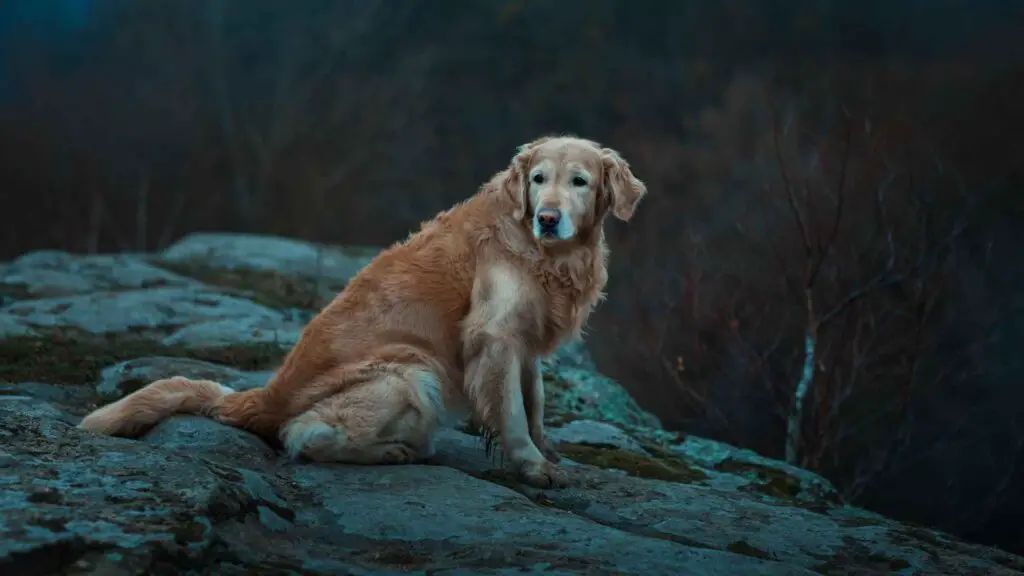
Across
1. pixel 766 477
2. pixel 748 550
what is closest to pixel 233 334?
pixel 766 477

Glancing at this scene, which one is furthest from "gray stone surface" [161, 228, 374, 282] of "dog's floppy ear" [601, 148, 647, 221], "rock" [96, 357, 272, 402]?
"dog's floppy ear" [601, 148, 647, 221]

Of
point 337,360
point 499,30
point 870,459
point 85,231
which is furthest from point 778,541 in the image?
point 85,231

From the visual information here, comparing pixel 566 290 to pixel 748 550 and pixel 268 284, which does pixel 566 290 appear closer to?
pixel 748 550

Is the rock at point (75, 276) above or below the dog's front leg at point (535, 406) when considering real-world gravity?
above

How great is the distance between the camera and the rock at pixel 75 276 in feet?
26.8

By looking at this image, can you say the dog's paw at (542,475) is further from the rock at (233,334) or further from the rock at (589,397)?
the rock at (233,334)

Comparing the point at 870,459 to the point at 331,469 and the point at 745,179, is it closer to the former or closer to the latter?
the point at 745,179

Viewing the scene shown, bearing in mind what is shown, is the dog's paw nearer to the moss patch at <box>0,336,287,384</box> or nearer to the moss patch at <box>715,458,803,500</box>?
the moss patch at <box>715,458,803,500</box>

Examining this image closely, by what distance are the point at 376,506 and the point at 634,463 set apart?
218cm

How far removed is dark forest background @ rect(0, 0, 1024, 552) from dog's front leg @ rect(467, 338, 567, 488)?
13.7 ft

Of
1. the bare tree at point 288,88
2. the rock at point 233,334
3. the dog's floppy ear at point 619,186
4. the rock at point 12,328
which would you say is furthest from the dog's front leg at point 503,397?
the bare tree at point 288,88

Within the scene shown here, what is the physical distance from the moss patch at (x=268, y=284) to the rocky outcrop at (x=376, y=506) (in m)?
2.43

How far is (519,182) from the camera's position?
443cm

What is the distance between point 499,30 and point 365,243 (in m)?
3.63
